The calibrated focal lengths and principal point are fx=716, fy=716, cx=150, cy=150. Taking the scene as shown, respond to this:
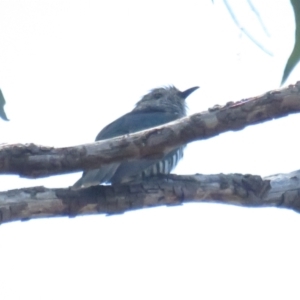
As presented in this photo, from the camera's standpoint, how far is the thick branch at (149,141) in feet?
12.2

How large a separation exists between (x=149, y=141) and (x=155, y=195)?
23.2 inches

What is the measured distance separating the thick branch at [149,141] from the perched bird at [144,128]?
201 mm

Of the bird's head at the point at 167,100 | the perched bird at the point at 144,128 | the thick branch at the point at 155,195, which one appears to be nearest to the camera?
the thick branch at the point at 155,195

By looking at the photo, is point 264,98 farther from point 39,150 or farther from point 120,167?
point 120,167

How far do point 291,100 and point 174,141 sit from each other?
64cm

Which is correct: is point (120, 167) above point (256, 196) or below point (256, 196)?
above

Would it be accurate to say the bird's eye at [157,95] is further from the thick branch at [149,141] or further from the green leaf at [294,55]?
the green leaf at [294,55]

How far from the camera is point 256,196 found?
4441 mm

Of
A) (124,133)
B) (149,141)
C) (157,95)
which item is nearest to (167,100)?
(157,95)

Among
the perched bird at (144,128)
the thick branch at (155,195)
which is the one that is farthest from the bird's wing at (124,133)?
the thick branch at (155,195)

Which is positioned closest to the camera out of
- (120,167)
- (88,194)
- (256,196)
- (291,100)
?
(291,100)

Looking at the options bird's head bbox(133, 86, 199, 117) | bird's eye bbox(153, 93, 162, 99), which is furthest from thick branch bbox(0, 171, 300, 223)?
bird's eye bbox(153, 93, 162, 99)

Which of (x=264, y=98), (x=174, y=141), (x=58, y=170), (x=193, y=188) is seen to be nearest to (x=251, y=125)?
(x=264, y=98)

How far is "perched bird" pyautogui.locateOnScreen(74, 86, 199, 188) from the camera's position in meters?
4.73
